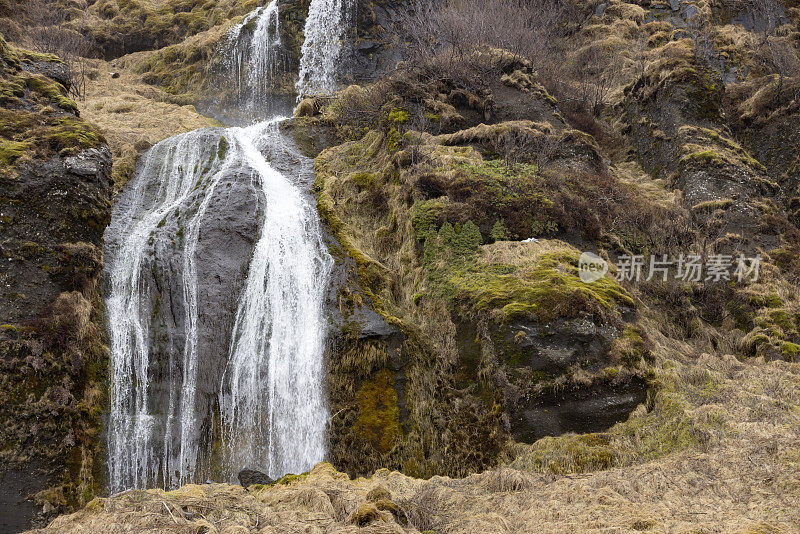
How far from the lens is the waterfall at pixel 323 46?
74.0 ft

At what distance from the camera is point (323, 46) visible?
22.9 m

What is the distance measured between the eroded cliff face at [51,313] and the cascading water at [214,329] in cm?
58

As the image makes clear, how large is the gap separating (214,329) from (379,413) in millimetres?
3863

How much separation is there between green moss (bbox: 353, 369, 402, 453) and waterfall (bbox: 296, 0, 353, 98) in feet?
57.5

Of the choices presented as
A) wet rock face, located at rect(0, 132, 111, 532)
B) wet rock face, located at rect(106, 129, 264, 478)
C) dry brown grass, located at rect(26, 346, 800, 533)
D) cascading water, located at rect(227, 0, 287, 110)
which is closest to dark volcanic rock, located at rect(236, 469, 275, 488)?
dry brown grass, located at rect(26, 346, 800, 533)

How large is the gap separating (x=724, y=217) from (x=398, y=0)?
63.2ft

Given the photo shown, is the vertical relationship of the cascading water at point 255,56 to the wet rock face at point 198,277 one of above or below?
above

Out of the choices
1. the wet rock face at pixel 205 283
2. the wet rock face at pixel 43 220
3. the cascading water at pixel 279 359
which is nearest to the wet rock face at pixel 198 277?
the wet rock face at pixel 205 283

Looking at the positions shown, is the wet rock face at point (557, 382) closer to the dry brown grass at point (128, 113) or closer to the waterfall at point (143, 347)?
the waterfall at point (143, 347)

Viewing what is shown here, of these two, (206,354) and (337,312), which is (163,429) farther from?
(337,312)

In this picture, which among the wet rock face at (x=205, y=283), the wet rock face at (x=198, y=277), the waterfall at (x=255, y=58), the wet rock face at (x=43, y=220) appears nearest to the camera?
the wet rock face at (x=43, y=220)

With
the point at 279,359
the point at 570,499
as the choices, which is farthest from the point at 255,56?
the point at 570,499

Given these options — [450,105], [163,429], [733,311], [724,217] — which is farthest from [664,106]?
[163,429]

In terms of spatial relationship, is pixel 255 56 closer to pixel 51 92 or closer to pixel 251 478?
pixel 51 92
